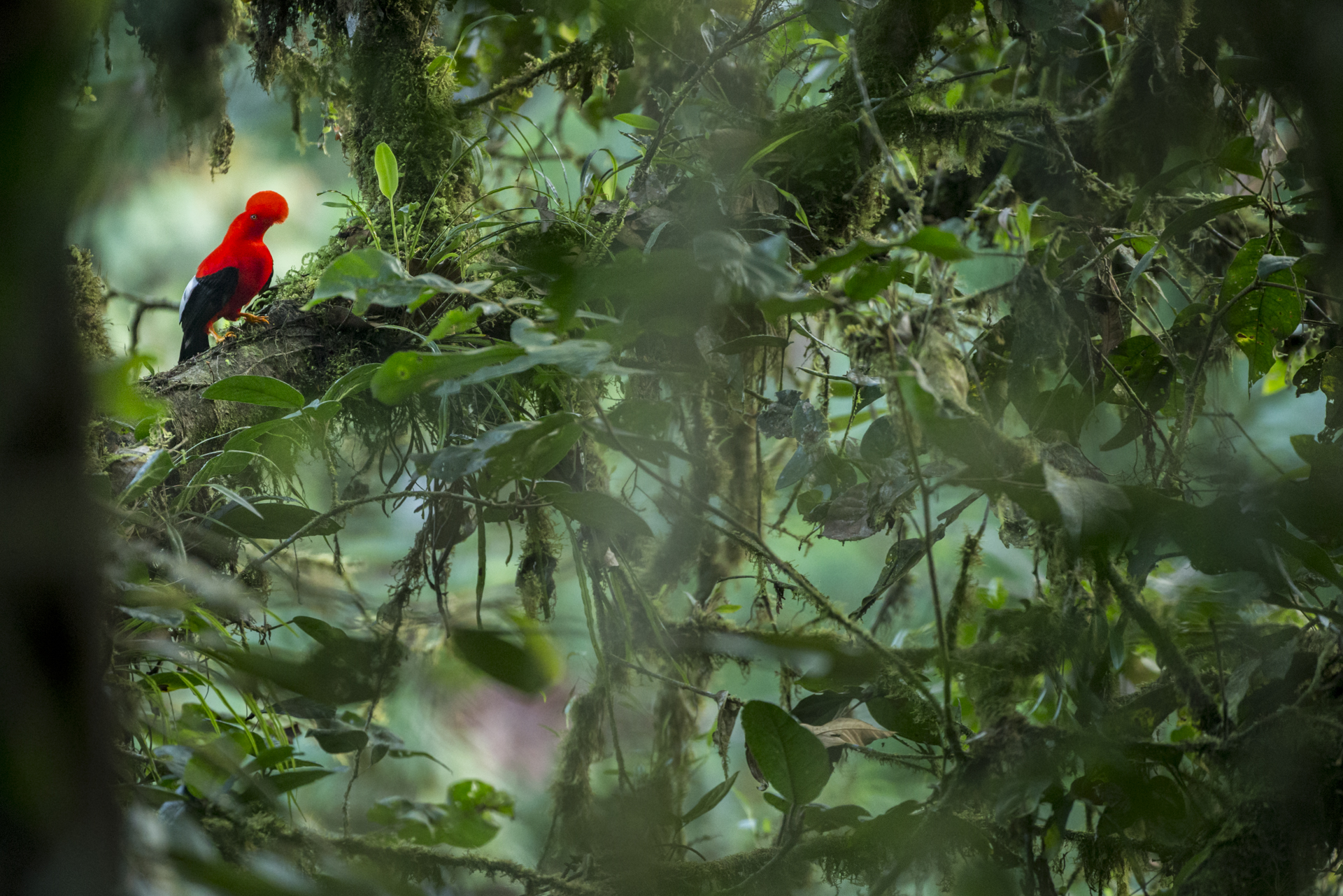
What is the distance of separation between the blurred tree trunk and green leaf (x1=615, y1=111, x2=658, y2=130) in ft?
3.35

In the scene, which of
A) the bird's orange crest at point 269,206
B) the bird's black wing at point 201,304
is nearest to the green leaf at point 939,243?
the bird's black wing at point 201,304

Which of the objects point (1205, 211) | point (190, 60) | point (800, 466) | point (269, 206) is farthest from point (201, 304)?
point (1205, 211)

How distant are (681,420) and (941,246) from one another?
0.67 metres

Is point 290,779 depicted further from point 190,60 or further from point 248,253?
point 248,253

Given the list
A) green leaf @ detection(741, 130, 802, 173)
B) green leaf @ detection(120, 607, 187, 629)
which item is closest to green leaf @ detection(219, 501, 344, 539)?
green leaf @ detection(120, 607, 187, 629)

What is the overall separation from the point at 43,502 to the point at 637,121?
3.53ft

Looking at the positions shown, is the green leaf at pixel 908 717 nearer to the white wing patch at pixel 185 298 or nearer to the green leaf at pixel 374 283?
the green leaf at pixel 374 283

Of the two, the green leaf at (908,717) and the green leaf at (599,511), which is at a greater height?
the green leaf at (599,511)

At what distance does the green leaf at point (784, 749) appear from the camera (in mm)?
686

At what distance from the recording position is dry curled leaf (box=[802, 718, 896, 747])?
2.82ft

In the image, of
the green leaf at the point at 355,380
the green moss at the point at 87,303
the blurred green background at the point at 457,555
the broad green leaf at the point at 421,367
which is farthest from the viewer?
the green moss at the point at 87,303

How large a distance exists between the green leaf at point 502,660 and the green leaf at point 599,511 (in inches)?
13.5

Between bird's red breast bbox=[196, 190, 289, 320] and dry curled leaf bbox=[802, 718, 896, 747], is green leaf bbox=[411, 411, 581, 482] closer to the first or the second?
dry curled leaf bbox=[802, 718, 896, 747]

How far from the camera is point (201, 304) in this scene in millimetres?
1646
